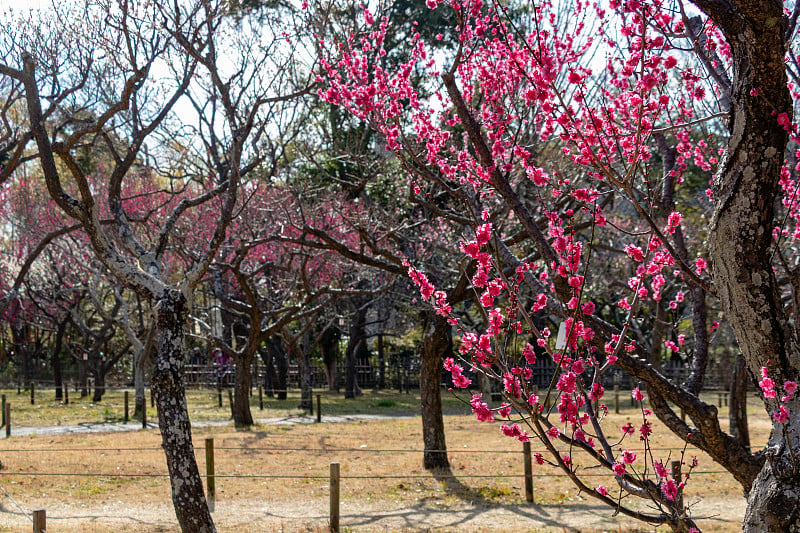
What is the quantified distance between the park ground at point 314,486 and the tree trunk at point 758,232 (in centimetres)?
289

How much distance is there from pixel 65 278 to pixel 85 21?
17436 mm

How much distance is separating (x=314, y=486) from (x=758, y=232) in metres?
9.13

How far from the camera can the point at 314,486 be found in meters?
11.2

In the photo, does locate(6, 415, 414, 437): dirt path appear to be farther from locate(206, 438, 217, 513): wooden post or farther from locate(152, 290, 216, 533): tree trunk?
locate(152, 290, 216, 533): tree trunk

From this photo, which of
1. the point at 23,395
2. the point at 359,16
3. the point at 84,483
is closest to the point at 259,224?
the point at 359,16

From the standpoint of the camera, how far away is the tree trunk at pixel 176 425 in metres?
7.13

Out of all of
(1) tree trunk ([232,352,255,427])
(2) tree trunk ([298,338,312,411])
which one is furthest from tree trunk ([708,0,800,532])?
(2) tree trunk ([298,338,312,411])

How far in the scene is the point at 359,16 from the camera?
18.0 metres

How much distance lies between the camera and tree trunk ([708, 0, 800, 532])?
3.16 metres

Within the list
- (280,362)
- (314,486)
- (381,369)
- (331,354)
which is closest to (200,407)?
(280,362)

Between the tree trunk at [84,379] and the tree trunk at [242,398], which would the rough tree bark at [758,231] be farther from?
the tree trunk at [84,379]

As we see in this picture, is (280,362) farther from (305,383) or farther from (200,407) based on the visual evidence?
(200,407)

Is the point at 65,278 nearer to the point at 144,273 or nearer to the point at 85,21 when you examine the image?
the point at 85,21

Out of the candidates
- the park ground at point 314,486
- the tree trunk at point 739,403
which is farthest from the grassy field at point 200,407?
the tree trunk at point 739,403
